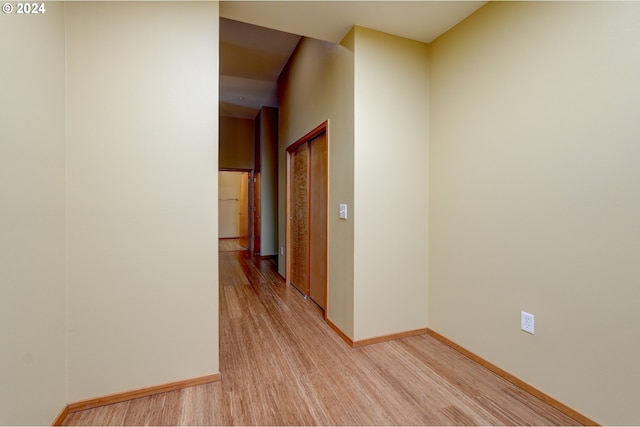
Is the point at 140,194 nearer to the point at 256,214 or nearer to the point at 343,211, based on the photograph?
the point at 343,211

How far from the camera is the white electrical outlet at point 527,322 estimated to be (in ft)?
5.70

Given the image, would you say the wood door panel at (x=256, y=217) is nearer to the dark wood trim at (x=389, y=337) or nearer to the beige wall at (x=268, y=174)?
the beige wall at (x=268, y=174)

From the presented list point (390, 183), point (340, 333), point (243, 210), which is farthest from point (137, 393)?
point (243, 210)

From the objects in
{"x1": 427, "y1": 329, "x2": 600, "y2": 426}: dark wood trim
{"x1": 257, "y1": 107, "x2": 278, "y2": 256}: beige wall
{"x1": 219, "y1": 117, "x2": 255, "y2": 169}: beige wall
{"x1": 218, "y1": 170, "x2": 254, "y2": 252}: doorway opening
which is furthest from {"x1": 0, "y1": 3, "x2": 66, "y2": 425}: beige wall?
{"x1": 218, "y1": 170, "x2": 254, "y2": 252}: doorway opening

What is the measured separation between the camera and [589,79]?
147 centimetres

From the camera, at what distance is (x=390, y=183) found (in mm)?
2408

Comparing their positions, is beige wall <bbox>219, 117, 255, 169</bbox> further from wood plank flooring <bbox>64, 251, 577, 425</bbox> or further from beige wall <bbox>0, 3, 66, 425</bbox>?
beige wall <bbox>0, 3, 66, 425</bbox>

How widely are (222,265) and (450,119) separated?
4.61m

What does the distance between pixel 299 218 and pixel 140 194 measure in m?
2.28

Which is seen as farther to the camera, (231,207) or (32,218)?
(231,207)

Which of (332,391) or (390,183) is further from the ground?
(390,183)

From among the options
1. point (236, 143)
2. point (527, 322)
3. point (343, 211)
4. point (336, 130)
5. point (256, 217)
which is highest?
point (236, 143)

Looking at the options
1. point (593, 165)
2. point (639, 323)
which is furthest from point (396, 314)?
point (593, 165)

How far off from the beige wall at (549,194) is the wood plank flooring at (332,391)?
0.26 meters
